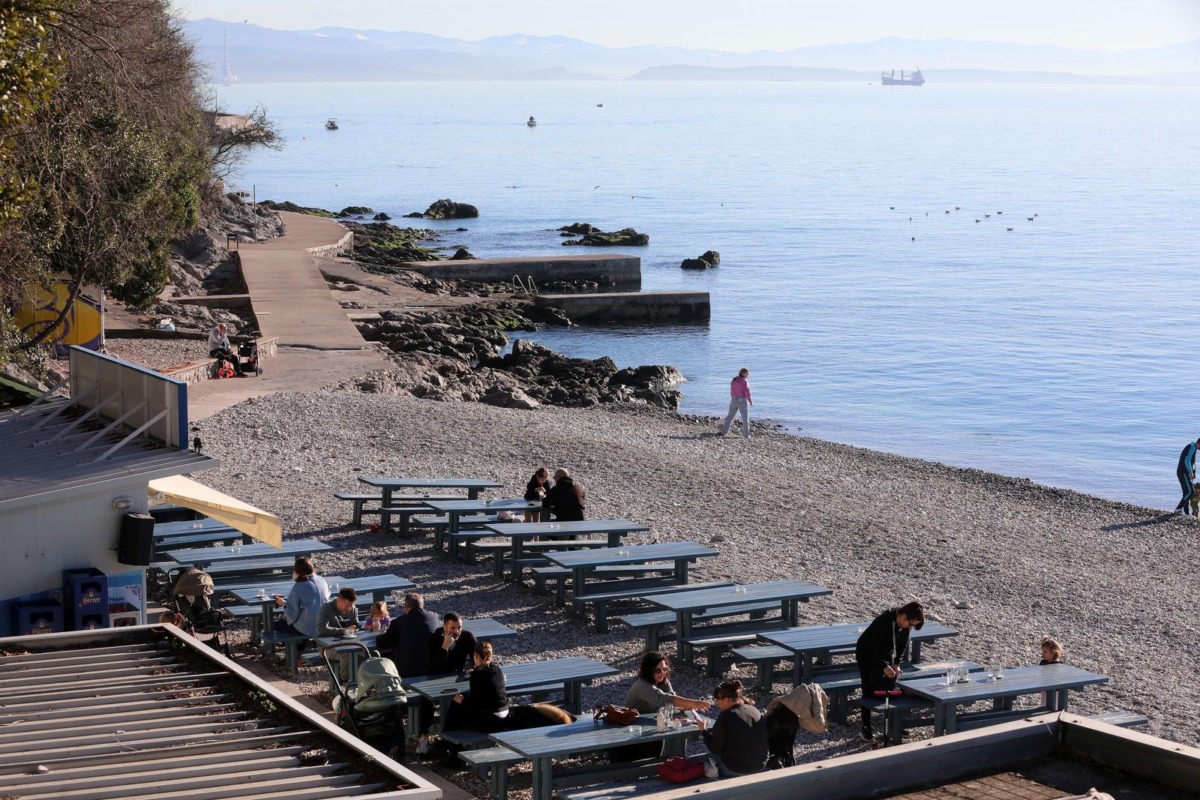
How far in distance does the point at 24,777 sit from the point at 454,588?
25.0 ft

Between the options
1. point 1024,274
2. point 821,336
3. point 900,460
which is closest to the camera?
point 900,460

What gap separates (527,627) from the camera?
12.4 meters

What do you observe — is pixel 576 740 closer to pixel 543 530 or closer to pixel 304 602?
pixel 304 602

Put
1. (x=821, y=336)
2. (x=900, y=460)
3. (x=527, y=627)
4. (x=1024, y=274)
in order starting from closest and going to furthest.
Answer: (x=527, y=627)
(x=900, y=460)
(x=821, y=336)
(x=1024, y=274)

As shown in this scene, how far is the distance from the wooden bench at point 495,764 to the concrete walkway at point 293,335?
1477cm

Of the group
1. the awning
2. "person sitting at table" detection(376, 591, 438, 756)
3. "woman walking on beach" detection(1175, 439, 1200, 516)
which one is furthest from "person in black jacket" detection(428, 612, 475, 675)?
"woman walking on beach" detection(1175, 439, 1200, 516)

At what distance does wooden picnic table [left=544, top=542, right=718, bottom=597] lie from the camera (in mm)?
12555

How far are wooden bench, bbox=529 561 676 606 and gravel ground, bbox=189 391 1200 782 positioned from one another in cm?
23

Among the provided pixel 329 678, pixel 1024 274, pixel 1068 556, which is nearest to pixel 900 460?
pixel 1068 556

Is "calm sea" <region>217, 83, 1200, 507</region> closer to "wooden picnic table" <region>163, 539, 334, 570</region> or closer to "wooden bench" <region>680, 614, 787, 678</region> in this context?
"wooden bench" <region>680, 614, 787, 678</region>

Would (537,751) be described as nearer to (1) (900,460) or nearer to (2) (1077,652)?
(2) (1077,652)

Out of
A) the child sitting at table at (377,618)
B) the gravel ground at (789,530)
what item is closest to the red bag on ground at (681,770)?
the gravel ground at (789,530)

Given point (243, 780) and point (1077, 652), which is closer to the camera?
point (243, 780)

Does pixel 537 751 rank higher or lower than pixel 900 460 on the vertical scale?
higher
